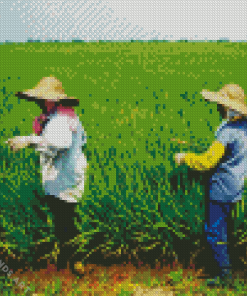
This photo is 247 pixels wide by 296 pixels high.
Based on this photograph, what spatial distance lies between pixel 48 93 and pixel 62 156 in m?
0.43

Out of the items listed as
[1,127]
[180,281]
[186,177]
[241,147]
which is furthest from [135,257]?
[1,127]

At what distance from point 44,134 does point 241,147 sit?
1249mm

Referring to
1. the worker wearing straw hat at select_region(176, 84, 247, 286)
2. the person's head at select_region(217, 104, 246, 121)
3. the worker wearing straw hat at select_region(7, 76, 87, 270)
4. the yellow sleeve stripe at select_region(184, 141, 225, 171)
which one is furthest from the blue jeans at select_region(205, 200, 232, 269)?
the worker wearing straw hat at select_region(7, 76, 87, 270)

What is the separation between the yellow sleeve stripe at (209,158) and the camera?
244 cm

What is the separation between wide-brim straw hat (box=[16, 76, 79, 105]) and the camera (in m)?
2.57

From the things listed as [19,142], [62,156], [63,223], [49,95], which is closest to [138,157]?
[63,223]

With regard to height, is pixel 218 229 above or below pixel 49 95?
below

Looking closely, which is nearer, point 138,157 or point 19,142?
point 19,142

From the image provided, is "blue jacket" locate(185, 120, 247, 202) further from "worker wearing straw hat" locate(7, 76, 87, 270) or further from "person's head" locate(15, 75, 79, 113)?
"person's head" locate(15, 75, 79, 113)

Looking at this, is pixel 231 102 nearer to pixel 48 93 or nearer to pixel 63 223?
pixel 48 93

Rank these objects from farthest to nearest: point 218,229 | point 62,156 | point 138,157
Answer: point 138,157 → point 218,229 → point 62,156

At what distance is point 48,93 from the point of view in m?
2.59

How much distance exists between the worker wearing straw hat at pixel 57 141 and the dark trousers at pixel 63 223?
69mm

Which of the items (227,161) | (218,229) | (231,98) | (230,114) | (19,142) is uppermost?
(231,98)
